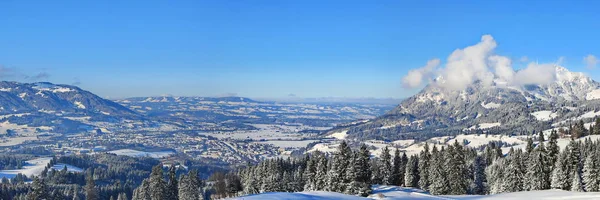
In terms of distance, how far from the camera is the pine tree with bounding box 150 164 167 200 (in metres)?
80.2

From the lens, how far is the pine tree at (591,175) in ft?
224

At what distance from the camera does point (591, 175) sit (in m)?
68.6

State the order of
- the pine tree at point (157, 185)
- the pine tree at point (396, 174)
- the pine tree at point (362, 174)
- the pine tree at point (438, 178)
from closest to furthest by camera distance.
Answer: the pine tree at point (362, 174), the pine tree at point (438, 178), the pine tree at point (157, 185), the pine tree at point (396, 174)

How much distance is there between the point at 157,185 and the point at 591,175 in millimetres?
65916

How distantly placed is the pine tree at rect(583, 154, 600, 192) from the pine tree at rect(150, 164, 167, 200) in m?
64.5

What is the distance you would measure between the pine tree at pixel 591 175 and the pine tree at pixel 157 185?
64452 mm

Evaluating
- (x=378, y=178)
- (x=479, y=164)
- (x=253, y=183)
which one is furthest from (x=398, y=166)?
(x=253, y=183)

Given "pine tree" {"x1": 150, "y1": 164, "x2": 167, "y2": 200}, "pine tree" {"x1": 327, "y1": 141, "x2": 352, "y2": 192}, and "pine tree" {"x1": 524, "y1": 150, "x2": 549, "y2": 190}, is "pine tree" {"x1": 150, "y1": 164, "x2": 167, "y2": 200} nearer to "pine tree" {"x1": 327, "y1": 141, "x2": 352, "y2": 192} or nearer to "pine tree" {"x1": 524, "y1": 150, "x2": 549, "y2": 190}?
"pine tree" {"x1": 327, "y1": 141, "x2": 352, "y2": 192}

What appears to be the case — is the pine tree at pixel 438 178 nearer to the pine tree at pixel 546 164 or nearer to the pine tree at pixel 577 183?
the pine tree at pixel 546 164

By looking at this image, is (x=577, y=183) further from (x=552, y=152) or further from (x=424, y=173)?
(x=424, y=173)

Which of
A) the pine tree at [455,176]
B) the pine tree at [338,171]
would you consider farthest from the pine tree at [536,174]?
the pine tree at [338,171]

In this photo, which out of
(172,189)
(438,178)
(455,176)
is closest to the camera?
(455,176)

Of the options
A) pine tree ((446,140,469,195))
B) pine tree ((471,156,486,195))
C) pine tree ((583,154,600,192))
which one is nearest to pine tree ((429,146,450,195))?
pine tree ((446,140,469,195))

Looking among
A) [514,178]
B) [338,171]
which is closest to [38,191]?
[338,171]
